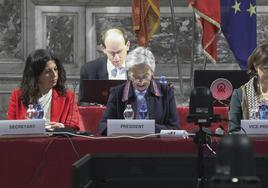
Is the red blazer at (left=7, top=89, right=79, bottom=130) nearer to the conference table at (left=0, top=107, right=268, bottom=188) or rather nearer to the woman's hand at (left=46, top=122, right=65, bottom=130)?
the woman's hand at (left=46, top=122, right=65, bottom=130)

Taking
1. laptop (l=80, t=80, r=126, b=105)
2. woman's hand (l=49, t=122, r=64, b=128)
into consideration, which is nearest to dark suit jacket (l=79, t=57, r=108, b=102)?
laptop (l=80, t=80, r=126, b=105)

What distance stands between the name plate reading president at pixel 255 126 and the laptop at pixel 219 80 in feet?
6.50

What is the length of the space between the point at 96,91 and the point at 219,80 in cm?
114

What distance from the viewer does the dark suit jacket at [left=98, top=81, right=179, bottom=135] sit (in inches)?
182

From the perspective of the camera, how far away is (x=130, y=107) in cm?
455

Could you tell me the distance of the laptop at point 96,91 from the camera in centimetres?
584

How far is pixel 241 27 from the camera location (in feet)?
27.2

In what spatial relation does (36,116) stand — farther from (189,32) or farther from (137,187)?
(189,32)

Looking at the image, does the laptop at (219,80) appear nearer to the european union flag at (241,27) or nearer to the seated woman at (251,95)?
the seated woman at (251,95)

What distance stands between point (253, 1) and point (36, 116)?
180 inches

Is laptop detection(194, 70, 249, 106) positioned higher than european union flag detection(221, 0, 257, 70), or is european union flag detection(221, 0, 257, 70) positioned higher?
european union flag detection(221, 0, 257, 70)

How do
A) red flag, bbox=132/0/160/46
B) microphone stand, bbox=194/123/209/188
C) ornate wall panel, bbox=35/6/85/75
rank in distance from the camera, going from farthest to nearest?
ornate wall panel, bbox=35/6/85/75 < red flag, bbox=132/0/160/46 < microphone stand, bbox=194/123/209/188

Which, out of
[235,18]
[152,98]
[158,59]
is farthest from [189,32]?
[152,98]

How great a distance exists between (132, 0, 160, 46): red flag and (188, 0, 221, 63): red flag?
495 millimetres
